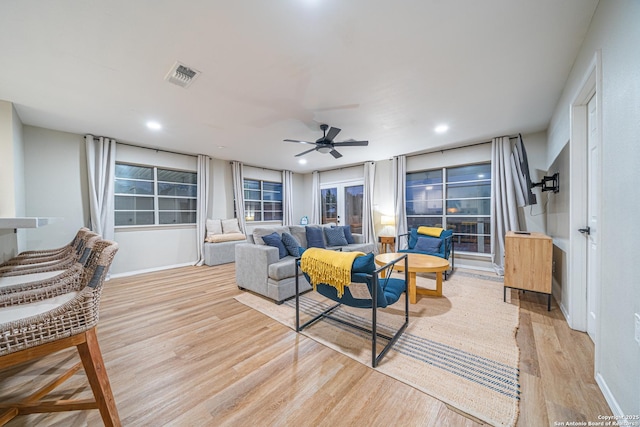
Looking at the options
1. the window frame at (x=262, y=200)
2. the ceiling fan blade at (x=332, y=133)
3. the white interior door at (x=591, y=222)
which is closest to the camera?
the white interior door at (x=591, y=222)

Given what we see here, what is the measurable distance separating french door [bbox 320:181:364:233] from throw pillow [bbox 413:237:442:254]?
104 inches

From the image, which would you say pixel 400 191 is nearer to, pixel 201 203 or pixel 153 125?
pixel 201 203

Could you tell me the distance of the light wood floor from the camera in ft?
4.24

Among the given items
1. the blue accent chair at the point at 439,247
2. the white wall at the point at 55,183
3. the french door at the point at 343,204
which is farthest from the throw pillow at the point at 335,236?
the white wall at the point at 55,183

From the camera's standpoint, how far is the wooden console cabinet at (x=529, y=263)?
2565 mm

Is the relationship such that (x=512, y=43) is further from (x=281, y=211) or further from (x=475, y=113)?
(x=281, y=211)

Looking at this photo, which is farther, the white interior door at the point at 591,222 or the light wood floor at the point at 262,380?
the white interior door at the point at 591,222

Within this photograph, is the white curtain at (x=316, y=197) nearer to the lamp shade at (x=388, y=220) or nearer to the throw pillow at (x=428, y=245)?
the lamp shade at (x=388, y=220)

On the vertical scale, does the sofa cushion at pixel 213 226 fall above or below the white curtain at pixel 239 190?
below

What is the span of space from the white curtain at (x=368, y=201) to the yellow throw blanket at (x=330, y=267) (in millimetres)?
4345

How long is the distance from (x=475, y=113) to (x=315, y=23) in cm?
273

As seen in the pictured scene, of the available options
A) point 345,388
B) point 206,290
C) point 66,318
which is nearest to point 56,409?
point 66,318

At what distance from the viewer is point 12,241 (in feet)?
8.68

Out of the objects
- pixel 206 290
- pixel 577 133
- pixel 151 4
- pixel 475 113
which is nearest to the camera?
pixel 151 4
